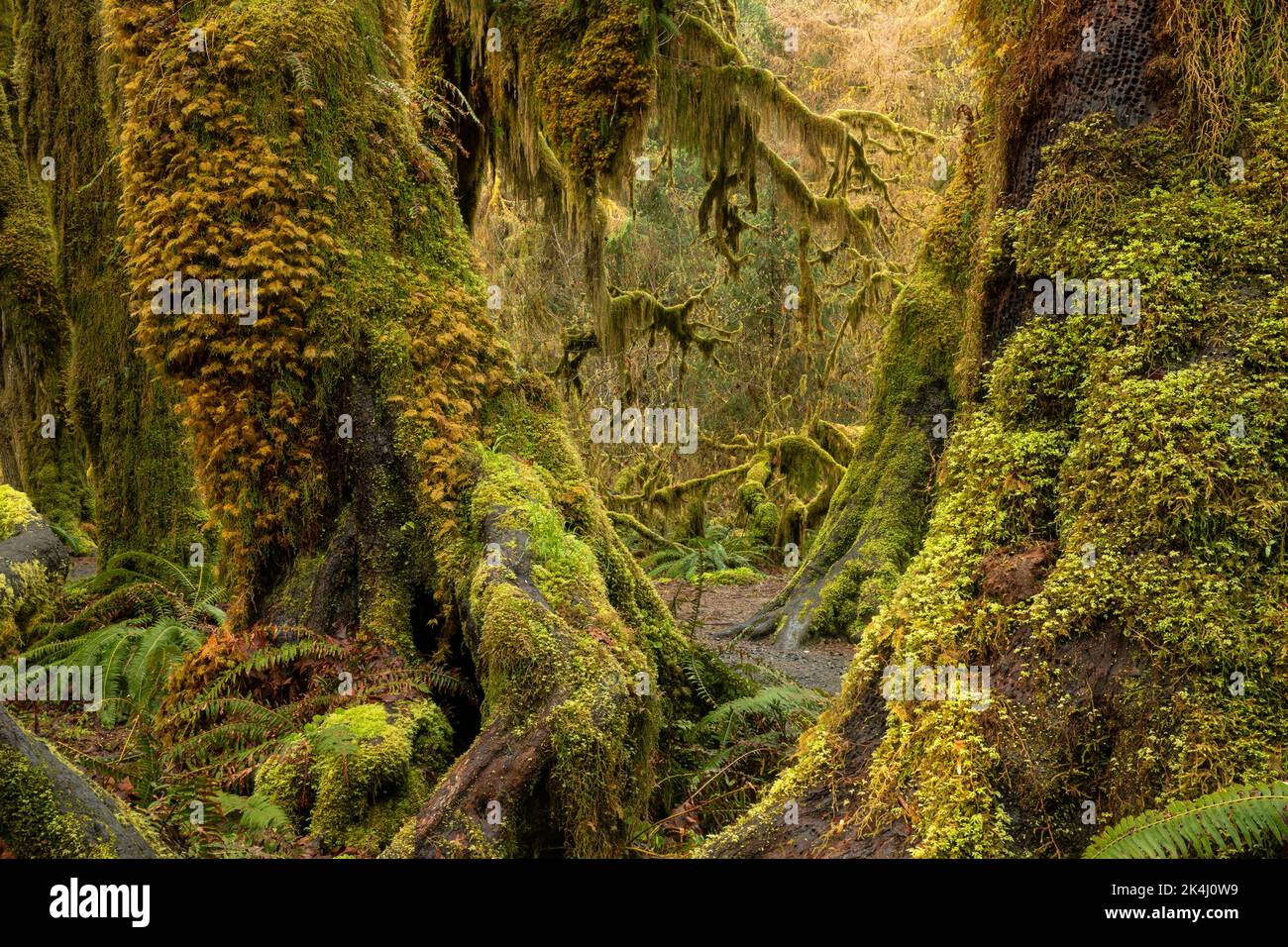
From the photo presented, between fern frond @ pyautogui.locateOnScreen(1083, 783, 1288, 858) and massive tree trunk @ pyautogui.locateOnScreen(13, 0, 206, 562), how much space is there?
8536 millimetres

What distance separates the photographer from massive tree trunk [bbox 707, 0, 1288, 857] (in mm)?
2994

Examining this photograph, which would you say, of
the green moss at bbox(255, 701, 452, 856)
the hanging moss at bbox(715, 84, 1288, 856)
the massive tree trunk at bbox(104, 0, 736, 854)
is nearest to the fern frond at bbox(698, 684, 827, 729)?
the massive tree trunk at bbox(104, 0, 736, 854)

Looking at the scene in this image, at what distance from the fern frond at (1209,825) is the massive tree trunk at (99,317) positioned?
8.54 metres

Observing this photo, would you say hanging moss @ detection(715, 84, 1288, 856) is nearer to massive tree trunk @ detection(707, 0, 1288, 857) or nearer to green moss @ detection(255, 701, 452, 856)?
massive tree trunk @ detection(707, 0, 1288, 857)

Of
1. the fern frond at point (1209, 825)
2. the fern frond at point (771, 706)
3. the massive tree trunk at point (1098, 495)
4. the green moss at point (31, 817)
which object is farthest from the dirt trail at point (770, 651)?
the green moss at point (31, 817)

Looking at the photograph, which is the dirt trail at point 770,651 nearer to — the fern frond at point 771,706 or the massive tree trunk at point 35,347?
the fern frond at point 771,706

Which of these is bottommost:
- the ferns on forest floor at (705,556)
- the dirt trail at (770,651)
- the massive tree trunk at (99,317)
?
the dirt trail at (770,651)

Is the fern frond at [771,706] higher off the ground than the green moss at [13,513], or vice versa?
the green moss at [13,513]

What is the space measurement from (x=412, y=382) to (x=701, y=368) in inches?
754

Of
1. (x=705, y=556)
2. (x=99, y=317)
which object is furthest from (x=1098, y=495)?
(x=705, y=556)

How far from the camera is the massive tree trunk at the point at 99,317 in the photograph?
9203 mm

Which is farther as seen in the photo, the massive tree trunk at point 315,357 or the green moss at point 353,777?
the massive tree trunk at point 315,357

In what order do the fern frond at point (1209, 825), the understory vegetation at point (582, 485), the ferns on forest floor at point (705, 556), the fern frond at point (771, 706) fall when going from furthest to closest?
the ferns on forest floor at point (705, 556) → the fern frond at point (771, 706) → the understory vegetation at point (582, 485) → the fern frond at point (1209, 825)

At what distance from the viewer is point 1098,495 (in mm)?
3279
